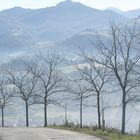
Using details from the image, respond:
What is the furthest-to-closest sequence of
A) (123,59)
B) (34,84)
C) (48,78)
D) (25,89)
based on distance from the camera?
1. (25,89)
2. (48,78)
3. (34,84)
4. (123,59)

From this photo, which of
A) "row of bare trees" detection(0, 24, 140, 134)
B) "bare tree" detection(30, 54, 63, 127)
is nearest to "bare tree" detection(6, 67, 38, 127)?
"row of bare trees" detection(0, 24, 140, 134)

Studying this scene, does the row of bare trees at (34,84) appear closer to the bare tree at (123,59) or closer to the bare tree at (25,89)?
the bare tree at (25,89)

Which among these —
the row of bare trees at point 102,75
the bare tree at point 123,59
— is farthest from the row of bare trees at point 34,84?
the bare tree at point 123,59

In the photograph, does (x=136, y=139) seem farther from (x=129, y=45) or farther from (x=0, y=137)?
(x=129, y=45)

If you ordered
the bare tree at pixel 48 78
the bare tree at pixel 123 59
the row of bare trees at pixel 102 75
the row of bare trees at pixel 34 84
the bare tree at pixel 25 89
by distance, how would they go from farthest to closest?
the bare tree at pixel 25 89, the row of bare trees at pixel 34 84, the bare tree at pixel 48 78, the row of bare trees at pixel 102 75, the bare tree at pixel 123 59

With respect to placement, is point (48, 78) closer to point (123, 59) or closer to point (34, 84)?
point (34, 84)

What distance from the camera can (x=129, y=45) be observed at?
3119 cm

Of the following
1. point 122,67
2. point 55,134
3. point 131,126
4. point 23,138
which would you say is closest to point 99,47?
point 122,67

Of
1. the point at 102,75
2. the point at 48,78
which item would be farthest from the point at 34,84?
the point at 102,75

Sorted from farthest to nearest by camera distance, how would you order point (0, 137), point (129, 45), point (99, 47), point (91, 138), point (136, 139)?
point (99, 47) < point (129, 45) < point (0, 137) < point (91, 138) < point (136, 139)

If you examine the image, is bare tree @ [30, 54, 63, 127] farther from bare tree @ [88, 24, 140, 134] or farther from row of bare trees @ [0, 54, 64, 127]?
bare tree @ [88, 24, 140, 134]

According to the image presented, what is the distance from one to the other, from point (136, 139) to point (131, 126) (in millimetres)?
178127

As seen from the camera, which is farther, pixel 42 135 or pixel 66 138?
pixel 42 135

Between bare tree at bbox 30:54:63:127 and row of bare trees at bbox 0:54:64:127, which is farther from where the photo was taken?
row of bare trees at bbox 0:54:64:127
